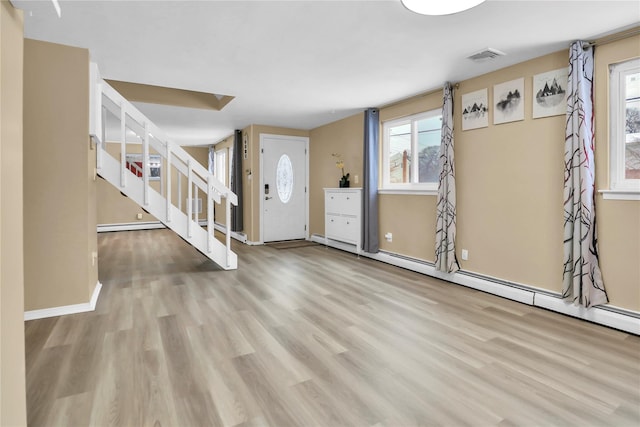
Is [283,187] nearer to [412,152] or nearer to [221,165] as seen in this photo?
[221,165]

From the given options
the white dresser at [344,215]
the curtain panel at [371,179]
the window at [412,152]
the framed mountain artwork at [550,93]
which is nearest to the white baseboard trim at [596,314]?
the framed mountain artwork at [550,93]

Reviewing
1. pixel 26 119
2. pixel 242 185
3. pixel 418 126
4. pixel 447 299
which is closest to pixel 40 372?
pixel 26 119

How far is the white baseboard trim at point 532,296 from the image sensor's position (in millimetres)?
2582

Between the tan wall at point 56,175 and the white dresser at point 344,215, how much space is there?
340 centimetres

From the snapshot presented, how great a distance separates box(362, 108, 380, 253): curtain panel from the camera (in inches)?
197

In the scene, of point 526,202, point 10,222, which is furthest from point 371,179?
point 10,222

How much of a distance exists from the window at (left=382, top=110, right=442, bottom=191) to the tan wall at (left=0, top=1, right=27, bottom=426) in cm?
394

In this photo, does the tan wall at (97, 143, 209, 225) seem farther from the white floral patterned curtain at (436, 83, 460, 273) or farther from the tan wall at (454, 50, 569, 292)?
the tan wall at (454, 50, 569, 292)

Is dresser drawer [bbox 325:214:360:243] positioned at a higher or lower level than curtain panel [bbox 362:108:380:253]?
lower

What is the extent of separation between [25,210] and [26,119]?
0.72 meters

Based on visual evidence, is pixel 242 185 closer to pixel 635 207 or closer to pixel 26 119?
pixel 26 119

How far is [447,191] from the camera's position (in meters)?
3.83

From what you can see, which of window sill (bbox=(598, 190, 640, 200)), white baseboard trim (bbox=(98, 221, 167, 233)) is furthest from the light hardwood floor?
white baseboard trim (bbox=(98, 221, 167, 233))

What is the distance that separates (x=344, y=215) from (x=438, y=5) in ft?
12.1
